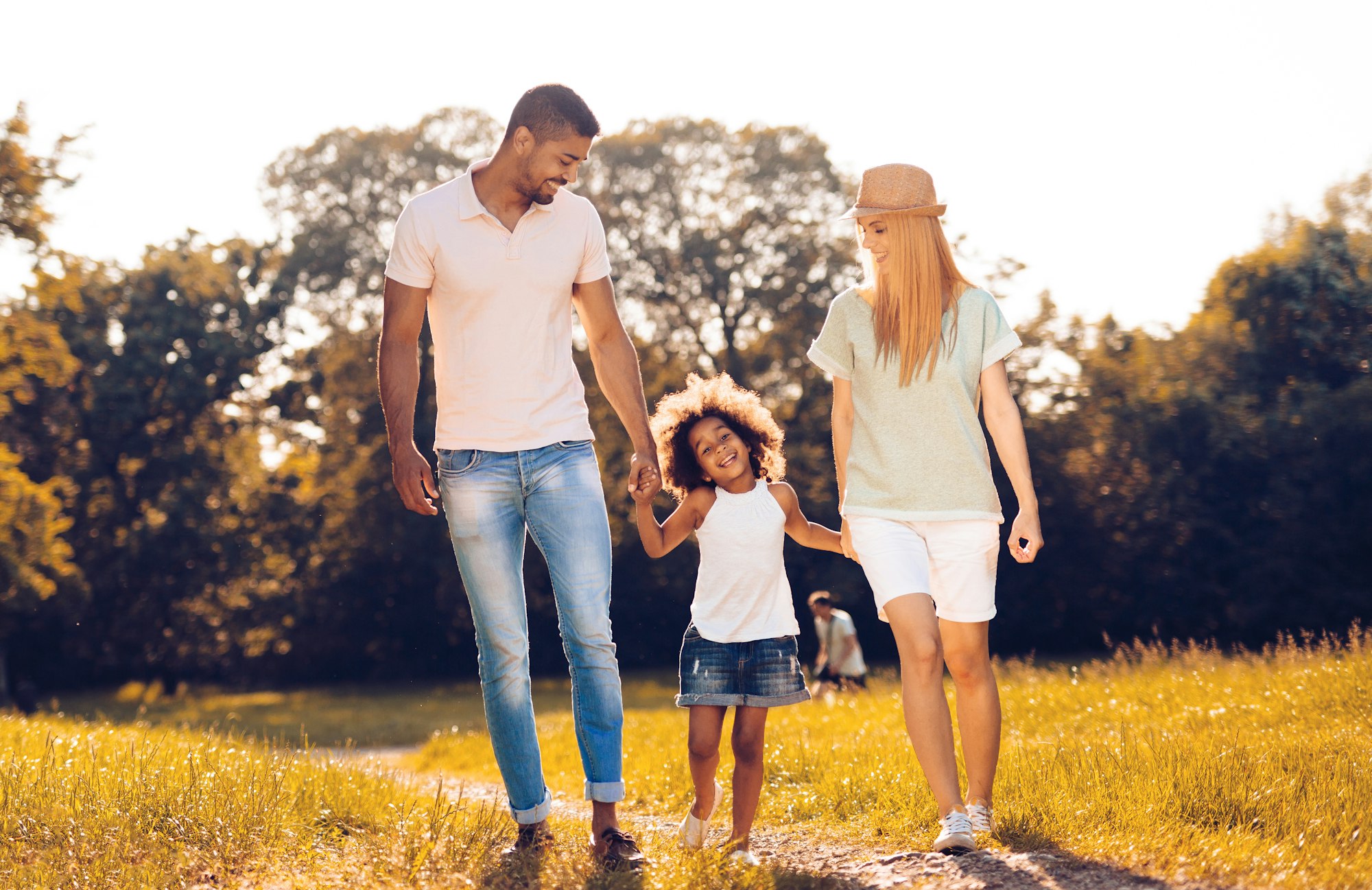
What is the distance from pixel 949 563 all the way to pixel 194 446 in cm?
2739

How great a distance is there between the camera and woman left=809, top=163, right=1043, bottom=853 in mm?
4258

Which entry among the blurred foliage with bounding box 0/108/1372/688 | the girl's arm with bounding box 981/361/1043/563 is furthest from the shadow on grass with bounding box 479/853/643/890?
the blurred foliage with bounding box 0/108/1372/688

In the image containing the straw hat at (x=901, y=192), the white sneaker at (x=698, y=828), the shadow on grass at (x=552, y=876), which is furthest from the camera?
the straw hat at (x=901, y=192)

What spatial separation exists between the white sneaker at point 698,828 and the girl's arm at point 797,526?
3.16 ft

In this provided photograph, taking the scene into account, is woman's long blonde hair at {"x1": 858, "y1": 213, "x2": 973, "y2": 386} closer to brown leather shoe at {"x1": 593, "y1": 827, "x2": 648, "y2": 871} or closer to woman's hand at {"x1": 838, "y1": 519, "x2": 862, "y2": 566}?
woman's hand at {"x1": 838, "y1": 519, "x2": 862, "y2": 566}

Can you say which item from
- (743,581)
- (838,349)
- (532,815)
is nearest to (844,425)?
(838,349)

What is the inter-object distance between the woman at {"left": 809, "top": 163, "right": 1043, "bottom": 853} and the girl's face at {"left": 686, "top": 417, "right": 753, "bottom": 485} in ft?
1.37

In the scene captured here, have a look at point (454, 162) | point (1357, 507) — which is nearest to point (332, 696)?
point (454, 162)

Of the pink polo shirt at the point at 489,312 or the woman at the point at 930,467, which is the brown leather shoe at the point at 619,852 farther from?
the pink polo shirt at the point at 489,312

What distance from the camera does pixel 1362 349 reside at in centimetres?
2525

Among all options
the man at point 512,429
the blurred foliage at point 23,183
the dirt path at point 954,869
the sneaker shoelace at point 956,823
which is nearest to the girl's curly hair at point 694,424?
the man at point 512,429

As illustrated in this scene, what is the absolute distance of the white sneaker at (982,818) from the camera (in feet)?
13.6

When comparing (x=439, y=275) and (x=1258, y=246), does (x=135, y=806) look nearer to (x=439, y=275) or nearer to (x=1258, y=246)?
(x=439, y=275)

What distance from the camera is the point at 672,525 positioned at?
4.67 meters
